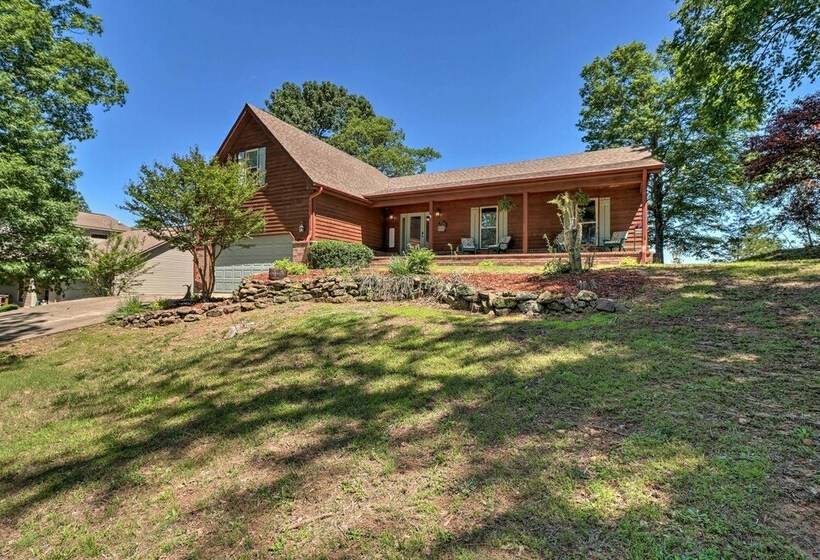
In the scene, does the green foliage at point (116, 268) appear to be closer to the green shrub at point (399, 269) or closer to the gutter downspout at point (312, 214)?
the gutter downspout at point (312, 214)

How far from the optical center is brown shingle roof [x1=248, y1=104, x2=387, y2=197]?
15047mm

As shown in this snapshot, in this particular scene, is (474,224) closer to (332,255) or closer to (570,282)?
(332,255)

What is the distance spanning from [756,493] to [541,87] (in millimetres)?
22853

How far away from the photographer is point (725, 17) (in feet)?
34.3

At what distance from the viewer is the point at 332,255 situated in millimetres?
13477

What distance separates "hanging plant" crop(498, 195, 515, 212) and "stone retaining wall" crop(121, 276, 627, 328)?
7.69 m

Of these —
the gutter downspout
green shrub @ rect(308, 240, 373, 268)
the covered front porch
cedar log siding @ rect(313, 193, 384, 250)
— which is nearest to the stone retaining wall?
green shrub @ rect(308, 240, 373, 268)

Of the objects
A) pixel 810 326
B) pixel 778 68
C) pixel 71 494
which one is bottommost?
pixel 71 494

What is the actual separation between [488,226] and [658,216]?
11.4 meters

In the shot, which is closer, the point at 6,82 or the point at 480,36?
the point at 6,82

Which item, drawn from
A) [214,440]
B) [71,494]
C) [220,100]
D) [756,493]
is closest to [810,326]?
[756,493]

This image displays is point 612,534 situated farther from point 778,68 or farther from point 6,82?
point 778,68

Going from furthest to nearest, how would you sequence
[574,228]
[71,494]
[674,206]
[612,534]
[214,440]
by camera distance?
[674,206], [574,228], [214,440], [71,494], [612,534]

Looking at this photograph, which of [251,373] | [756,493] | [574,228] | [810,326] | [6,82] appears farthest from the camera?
[574,228]
